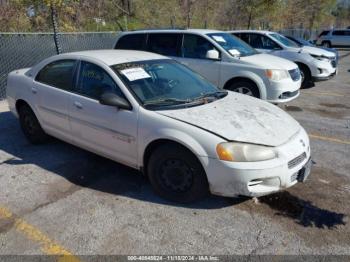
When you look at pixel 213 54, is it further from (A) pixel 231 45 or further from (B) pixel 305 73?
(B) pixel 305 73

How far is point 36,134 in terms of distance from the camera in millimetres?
4805

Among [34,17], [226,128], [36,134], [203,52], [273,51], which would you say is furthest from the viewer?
[34,17]

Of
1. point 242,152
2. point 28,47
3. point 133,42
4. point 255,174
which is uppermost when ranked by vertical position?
point 133,42

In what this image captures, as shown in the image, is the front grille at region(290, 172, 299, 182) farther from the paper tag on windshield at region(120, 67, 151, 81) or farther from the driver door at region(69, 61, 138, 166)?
the paper tag on windshield at region(120, 67, 151, 81)

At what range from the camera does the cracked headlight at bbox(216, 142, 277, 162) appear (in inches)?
113

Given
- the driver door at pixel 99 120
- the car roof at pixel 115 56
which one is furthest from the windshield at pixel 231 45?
the driver door at pixel 99 120

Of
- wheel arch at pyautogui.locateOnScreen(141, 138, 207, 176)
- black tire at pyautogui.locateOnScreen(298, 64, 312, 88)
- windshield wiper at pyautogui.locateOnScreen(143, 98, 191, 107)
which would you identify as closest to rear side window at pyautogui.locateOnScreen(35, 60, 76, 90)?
windshield wiper at pyautogui.locateOnScreen(143, 98, 191, 107)

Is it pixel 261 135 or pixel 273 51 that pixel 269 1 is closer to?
pixel 273 51

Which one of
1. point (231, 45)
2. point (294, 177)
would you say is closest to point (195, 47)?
point (231, 45)

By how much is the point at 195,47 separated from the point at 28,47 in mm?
4467

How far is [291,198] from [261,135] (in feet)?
2.86

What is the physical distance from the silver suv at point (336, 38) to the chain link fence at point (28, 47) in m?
22.7

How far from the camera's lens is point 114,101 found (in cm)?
334

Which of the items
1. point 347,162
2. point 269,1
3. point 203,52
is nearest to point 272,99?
point 203,52
